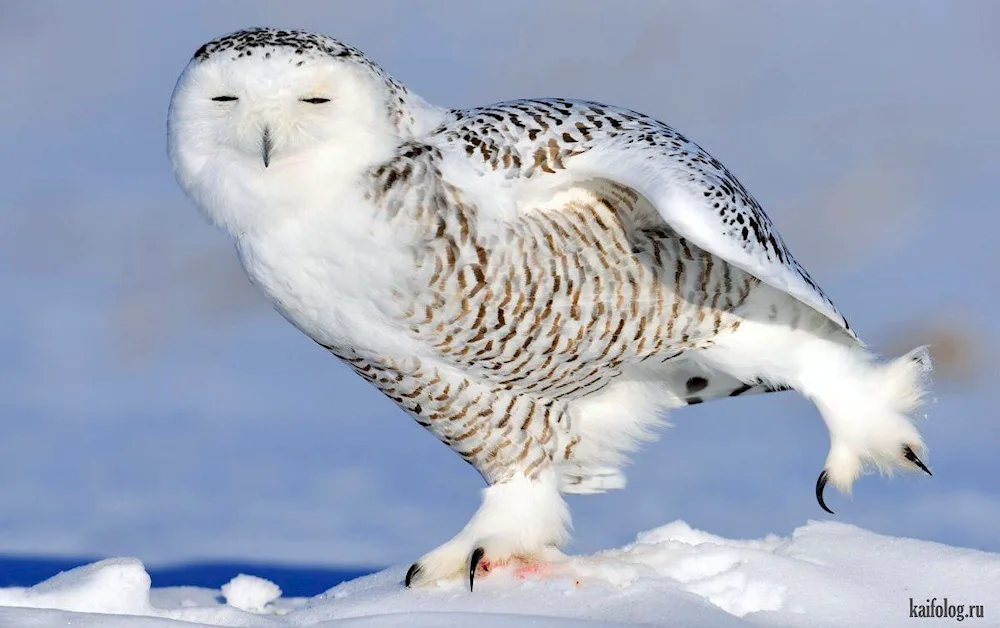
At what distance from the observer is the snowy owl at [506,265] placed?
4.38 m

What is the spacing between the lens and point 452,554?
17.4 feet

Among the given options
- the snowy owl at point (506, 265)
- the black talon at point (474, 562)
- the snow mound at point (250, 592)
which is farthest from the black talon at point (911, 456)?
the snow mound at point (250, 592)

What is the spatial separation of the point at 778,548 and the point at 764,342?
108 centimetres

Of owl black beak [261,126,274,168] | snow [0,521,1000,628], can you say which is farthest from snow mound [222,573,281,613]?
owl black beak [261,126,274,168]

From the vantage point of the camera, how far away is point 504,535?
17.2ft

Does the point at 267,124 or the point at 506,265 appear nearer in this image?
the point at 267,124

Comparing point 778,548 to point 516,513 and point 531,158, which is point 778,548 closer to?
point 516,513

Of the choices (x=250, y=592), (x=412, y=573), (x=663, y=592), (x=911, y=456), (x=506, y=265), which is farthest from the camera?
(x=250, y=592)

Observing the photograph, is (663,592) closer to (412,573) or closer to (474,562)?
(474,562)

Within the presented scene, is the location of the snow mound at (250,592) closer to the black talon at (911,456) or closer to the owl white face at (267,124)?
the owl white face at (267,124)

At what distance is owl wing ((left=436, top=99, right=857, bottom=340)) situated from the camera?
14.9ft

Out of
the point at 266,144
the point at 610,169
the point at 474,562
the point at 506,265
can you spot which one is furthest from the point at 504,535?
the point at 266,144

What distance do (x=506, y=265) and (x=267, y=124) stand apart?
0.86 m

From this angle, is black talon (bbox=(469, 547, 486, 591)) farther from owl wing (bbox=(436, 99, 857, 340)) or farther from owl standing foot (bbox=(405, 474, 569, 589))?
owl wing (bbox=(436, 99, 857, 340))
